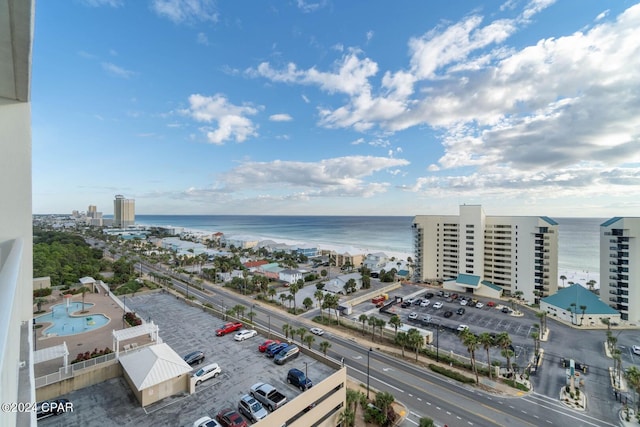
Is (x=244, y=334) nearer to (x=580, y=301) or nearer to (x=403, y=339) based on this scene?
(x=403, y=339)

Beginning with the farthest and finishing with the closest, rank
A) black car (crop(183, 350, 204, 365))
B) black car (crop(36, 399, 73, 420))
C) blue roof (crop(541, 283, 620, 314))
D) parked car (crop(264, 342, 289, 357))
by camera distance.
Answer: blue roof (crop(541, 283, 620, 314)) → parked car (crop(264, 342, 289, 357)) → black car (crop(183, 350, 204, 365)) → black car (crop(36, 399, 73, 420))

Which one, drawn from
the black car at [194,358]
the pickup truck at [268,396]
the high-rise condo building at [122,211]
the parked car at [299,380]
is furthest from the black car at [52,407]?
the high-rise condo building at [122,211]

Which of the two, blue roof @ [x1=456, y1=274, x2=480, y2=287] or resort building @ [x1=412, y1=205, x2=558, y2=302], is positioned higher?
resort building @ [x1=412, y1=205, x2=558, y2=302]

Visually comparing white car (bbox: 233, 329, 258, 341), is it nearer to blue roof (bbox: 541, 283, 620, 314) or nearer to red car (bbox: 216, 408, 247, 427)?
red car (bbox: 216, 408, 247, 427)

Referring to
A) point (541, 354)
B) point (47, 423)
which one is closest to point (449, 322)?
point (541, 354)

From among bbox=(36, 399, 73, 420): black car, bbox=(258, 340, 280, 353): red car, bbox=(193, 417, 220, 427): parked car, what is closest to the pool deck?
bbox=(36, 399, 73, 420): black car
